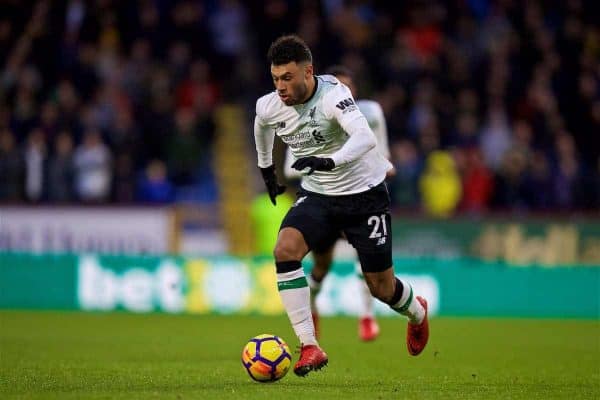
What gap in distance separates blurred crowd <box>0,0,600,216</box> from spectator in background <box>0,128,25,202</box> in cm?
2

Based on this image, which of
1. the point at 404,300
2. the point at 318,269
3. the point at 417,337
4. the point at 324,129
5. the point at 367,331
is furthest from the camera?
the point at 367,331

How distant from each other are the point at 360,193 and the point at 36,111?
1150 centimetres

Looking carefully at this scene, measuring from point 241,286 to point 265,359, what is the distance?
8779 mm

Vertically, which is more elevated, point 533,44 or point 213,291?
point 533,44

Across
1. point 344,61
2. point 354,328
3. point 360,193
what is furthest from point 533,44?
point 360,193

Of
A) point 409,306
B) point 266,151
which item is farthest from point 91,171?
point 409,306

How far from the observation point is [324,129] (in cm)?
802

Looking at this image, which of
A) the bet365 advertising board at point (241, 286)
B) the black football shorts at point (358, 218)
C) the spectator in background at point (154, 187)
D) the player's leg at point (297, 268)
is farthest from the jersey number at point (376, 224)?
the spectator in background at point (154, 187)

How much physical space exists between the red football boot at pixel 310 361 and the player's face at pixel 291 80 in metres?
1.64

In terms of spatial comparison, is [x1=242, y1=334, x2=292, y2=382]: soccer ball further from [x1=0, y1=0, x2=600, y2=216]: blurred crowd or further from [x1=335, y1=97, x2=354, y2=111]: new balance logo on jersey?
[x1=0, y1=0, x2=600, y2=216]: blurred crowd

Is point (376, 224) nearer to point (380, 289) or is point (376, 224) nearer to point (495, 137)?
point (380, 289)

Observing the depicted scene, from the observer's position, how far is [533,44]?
20.0m

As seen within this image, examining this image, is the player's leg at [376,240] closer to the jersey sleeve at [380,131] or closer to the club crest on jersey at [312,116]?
the club crest on jersey at [312,116]

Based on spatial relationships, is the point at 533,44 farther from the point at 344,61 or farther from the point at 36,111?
the point at 36,111
